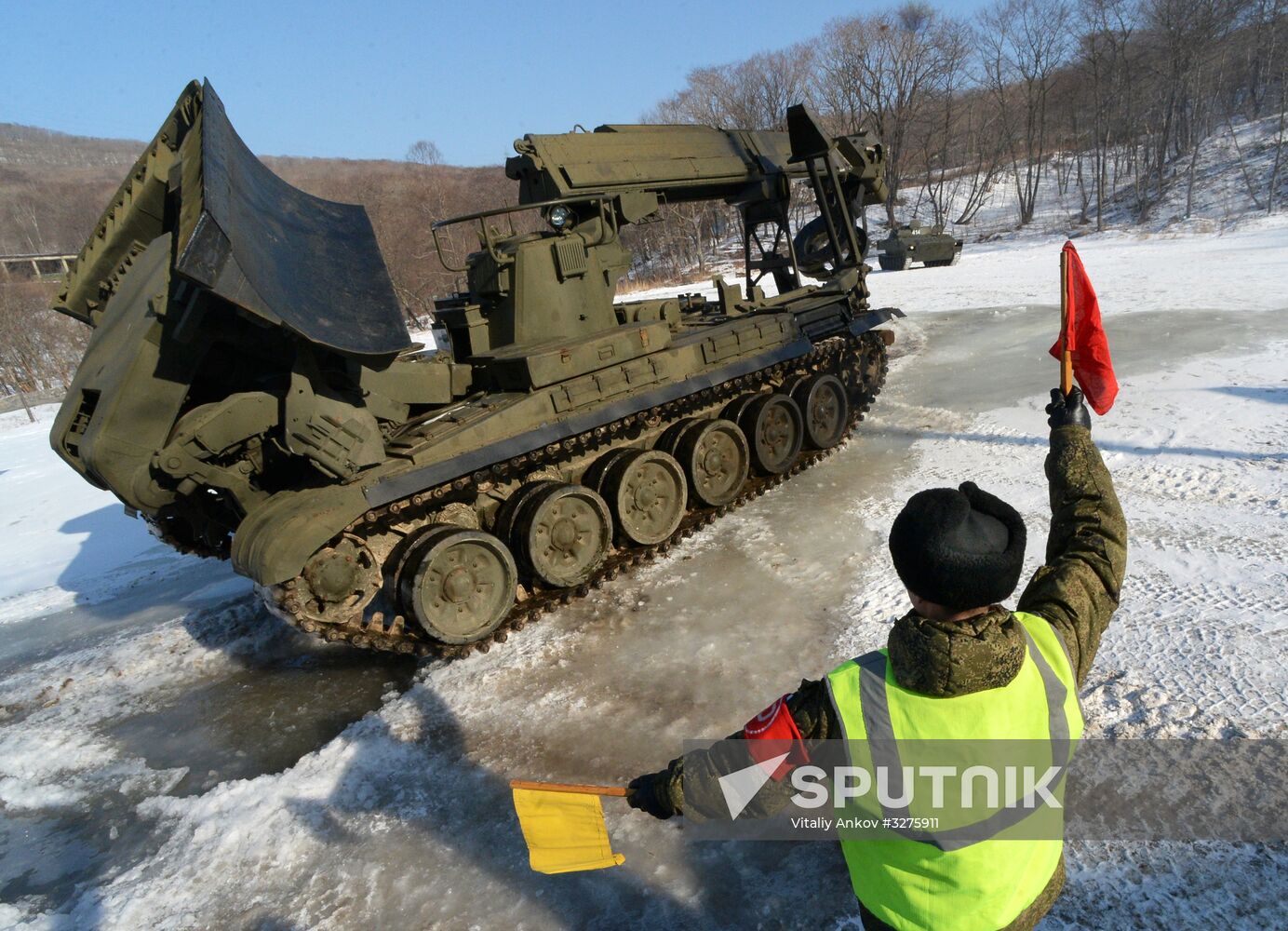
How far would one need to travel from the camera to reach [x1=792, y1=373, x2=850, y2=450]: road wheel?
8109 mm

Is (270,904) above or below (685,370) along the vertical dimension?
below

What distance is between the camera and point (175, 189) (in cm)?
510

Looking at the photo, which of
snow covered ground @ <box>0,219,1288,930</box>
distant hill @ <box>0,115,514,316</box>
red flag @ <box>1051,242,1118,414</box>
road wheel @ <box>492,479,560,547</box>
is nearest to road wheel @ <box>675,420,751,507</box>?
snow covered ground @ <box>0,219,1288,930</box>

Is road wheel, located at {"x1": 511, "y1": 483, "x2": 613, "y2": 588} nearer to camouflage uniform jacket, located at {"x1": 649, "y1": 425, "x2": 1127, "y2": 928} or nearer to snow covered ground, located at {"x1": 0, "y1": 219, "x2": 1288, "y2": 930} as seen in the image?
snow covered ground, located at {"x1": 0, "y1": 219, "x2": 1288, "y2": 930}

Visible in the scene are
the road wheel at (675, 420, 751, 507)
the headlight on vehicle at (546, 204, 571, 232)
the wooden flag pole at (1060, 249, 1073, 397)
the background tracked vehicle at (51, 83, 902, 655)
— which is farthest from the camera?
the road wheel at (675, 420, 751, 507)

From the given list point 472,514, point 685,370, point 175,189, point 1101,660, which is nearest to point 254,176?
point 175,189

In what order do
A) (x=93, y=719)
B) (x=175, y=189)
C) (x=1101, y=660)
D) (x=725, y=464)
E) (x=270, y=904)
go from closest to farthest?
1. (x=270, y=904)
2. (x=1101, y=660)
3. (x=175, y=189)
4. (x=93, y=719)
5. (x=725, y=464)

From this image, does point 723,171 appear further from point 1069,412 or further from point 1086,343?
point 1069,412

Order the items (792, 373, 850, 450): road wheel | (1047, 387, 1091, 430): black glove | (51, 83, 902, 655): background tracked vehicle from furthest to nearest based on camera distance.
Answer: (792, 373, 850, 450): road wheel
(51, 83, 902, 655): background tracked vehicle
(1047, 387, 1091, 430): black glove

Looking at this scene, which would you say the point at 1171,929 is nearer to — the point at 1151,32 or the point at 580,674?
the point at 580,674

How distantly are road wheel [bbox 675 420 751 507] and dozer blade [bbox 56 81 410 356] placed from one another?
113 inches

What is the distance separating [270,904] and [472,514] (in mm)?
2817

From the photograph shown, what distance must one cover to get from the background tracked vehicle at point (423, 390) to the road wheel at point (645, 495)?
2cm

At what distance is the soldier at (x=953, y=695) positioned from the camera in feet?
5.02
